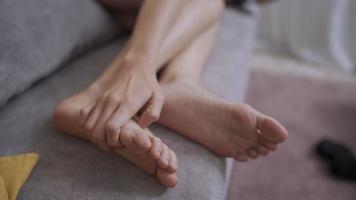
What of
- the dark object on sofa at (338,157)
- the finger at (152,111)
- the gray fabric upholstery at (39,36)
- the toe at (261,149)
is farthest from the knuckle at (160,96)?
the dark object on sofa at (338,157)

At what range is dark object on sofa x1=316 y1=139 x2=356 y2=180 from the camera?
1240 millimetres

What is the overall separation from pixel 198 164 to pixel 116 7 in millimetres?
609

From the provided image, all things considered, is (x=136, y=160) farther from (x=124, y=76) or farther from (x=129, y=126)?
(x=124, y=76)

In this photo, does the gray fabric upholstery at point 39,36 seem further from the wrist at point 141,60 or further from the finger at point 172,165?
the finger at point 172,165

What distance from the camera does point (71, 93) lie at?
918 mm

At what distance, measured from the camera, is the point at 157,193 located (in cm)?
67

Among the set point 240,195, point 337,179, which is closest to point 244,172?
point 240,195

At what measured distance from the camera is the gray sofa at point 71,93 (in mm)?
677

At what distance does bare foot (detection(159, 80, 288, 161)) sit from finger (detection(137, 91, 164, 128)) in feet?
0.19

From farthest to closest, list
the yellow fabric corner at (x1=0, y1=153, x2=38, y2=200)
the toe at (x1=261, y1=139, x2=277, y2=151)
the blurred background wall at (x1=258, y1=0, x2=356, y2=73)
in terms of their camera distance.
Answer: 1. the blurred background wall at (x1=258, y1=0, x2=356, y2=73)
2. the toe at (x1=261, y1=139, x2=277, y2=151)
3. the yellow fabric corner at (x1=0, y1=153, x2=38, y2=200)

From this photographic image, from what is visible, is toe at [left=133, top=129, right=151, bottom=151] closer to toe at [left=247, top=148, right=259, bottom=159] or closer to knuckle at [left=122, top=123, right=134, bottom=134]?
knuckle at [left=122, top=123, right=134, bottom=134]

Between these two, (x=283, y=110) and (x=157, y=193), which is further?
(x=283, y=110)

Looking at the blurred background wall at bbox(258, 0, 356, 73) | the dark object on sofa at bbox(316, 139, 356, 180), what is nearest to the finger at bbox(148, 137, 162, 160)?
the dark object on sofa at bbox(316, 139, 356, 180)

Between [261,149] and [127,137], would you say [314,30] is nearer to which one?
[261,149]
